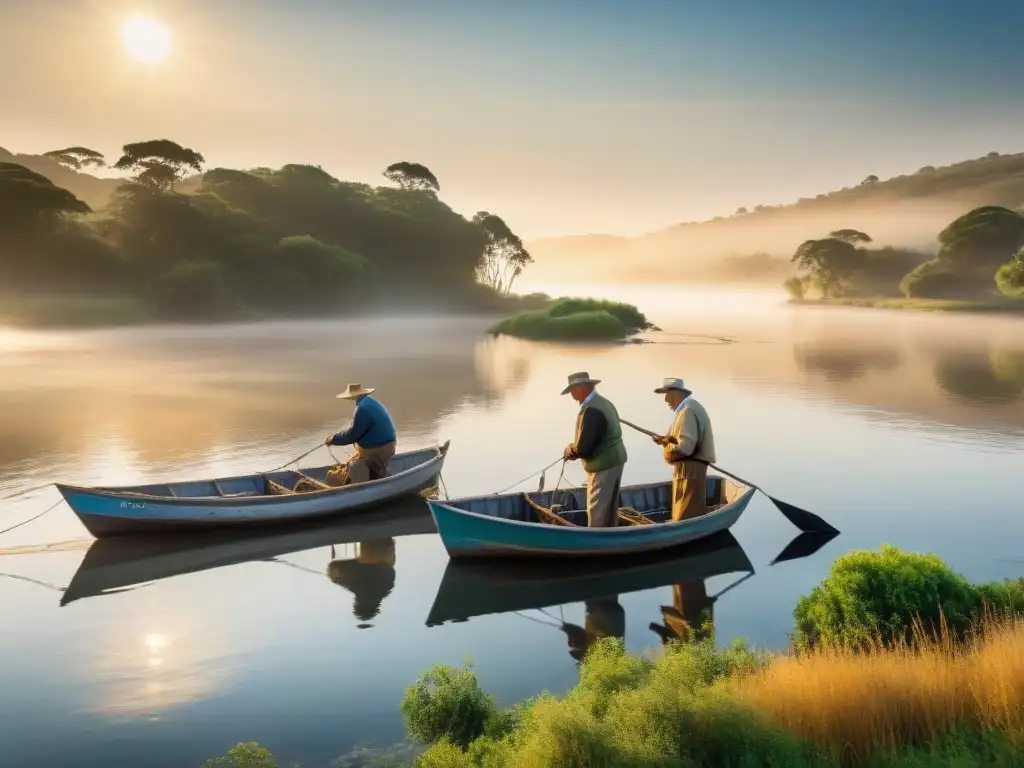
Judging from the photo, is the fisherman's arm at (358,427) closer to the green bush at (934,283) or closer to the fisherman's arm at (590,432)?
the fisherman's arm at (590,432)

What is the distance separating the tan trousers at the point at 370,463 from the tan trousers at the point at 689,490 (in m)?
6.34

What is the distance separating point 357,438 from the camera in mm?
18328

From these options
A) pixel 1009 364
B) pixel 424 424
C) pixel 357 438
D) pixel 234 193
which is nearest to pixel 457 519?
pixel 357 438

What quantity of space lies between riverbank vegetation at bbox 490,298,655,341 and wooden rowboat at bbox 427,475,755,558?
61.6m

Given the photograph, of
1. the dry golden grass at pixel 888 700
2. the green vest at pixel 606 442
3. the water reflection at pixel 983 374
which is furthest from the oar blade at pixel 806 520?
the water reflection at pixel 983 374

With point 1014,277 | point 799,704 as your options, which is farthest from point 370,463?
point 1014,277

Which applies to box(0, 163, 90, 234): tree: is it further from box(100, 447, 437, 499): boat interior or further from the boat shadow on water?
the boat shadow on water

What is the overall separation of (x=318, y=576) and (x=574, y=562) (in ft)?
14.4

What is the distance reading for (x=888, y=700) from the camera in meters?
7.13

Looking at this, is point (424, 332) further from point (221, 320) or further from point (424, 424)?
point (424, 424)

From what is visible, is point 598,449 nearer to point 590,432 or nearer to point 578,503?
point 590,432

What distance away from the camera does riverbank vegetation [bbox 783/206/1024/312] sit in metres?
130

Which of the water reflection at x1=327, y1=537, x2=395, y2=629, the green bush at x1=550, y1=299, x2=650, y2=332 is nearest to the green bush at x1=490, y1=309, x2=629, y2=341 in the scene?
the green bush at x1=550, y1=299, x2=650, y2=332

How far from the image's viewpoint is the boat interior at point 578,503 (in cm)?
1562
